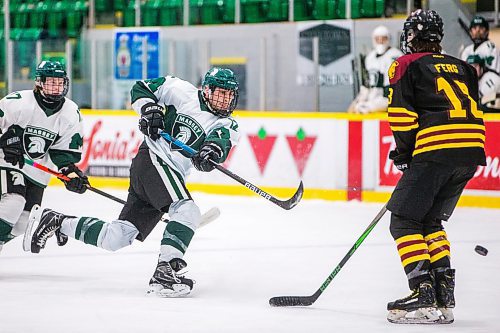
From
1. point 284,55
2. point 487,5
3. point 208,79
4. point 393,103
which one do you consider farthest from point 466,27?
point 393,103

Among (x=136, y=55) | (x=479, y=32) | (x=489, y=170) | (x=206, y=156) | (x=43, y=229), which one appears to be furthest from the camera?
(x=136, y=55)

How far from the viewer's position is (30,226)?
4883 millimetres

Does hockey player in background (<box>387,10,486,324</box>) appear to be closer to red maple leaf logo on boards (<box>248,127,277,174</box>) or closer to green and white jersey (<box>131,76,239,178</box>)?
green and white jersey (<box>131,76,239,178</box>)

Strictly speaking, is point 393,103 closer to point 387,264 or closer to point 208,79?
point 208,79

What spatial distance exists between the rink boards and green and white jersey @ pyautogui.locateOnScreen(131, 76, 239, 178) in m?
3.66

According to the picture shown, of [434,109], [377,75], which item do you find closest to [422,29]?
[434,109]

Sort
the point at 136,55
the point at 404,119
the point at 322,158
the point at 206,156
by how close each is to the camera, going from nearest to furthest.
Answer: the point at 404,119
the point at 206,156
the point at 322,158
the point at 136,55

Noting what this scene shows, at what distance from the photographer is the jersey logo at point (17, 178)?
5.12 meters

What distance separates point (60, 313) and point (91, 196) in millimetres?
4660

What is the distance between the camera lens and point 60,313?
4.03 meters

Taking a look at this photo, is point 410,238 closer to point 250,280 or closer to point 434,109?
point 434,109

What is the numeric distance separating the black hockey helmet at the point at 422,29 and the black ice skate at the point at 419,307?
84 centimetres

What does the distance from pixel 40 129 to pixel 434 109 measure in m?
2.10

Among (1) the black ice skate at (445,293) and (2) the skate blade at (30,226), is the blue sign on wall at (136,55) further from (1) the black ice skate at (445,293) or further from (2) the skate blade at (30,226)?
(1) the black ice skate at (445,293)
